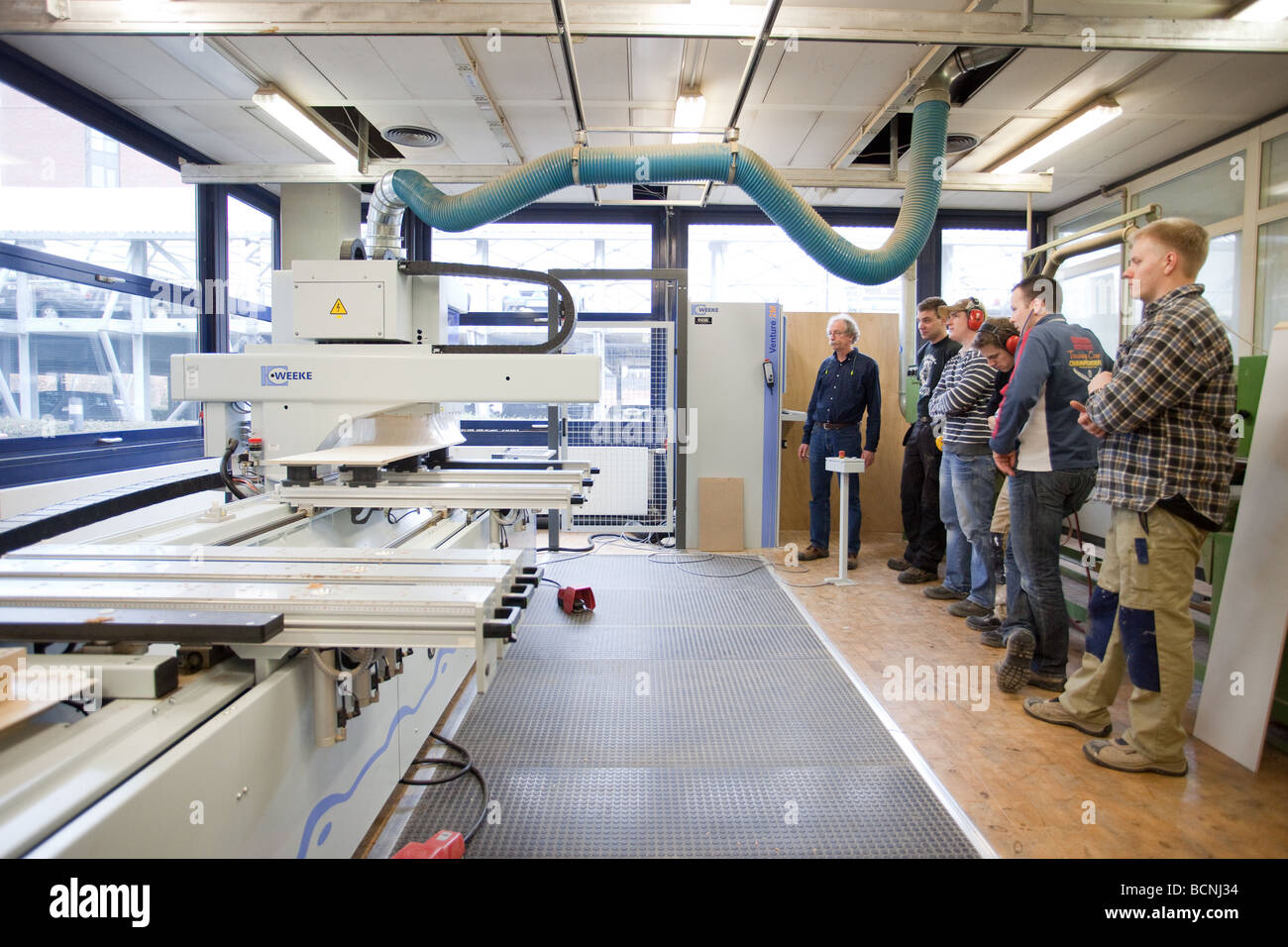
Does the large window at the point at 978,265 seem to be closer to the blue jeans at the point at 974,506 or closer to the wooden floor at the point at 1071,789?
the blue jeans at the point at 974,506

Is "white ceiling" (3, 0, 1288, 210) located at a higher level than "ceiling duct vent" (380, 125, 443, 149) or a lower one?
lower

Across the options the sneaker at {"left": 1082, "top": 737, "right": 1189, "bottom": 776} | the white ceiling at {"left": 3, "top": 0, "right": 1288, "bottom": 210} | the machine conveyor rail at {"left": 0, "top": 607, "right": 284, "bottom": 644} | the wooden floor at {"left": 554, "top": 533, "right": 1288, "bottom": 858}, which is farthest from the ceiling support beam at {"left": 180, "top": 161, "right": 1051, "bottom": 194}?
the machine conveyor rail at {"left": 0, "top": 607, "right": 284, "bottom": 644}

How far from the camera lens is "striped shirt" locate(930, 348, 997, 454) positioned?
3.15 metres

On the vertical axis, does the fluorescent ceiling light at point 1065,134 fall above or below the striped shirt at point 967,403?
above

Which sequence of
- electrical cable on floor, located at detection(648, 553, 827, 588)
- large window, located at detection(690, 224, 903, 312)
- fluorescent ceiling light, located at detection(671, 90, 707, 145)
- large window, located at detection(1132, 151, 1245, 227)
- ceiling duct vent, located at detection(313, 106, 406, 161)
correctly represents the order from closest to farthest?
fluorescent ceiling light, located at detection(671, 90, 707, 145), electrical cable on floor, located at detection(648, 553, 827, 588), large window, located at detection(1132, 151, 1245, 227), ceiling duct vent, located at detection(313, 106, 406, 161), large window, located at detection(690, 224, 903, 312)

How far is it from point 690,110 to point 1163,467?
10.7 ft

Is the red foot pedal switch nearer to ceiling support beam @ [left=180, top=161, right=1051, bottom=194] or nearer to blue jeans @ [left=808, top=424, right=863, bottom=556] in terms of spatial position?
blue jeans @ [left=808, top=424, right=863, bottom=556]

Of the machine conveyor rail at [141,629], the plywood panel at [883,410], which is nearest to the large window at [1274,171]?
the plywood panel at [883,410]

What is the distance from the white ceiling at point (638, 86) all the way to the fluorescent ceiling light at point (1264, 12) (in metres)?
0.23

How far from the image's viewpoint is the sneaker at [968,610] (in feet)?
11.3

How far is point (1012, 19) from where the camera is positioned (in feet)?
8.88

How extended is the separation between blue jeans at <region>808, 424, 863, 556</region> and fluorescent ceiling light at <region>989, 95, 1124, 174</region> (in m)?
2.22
